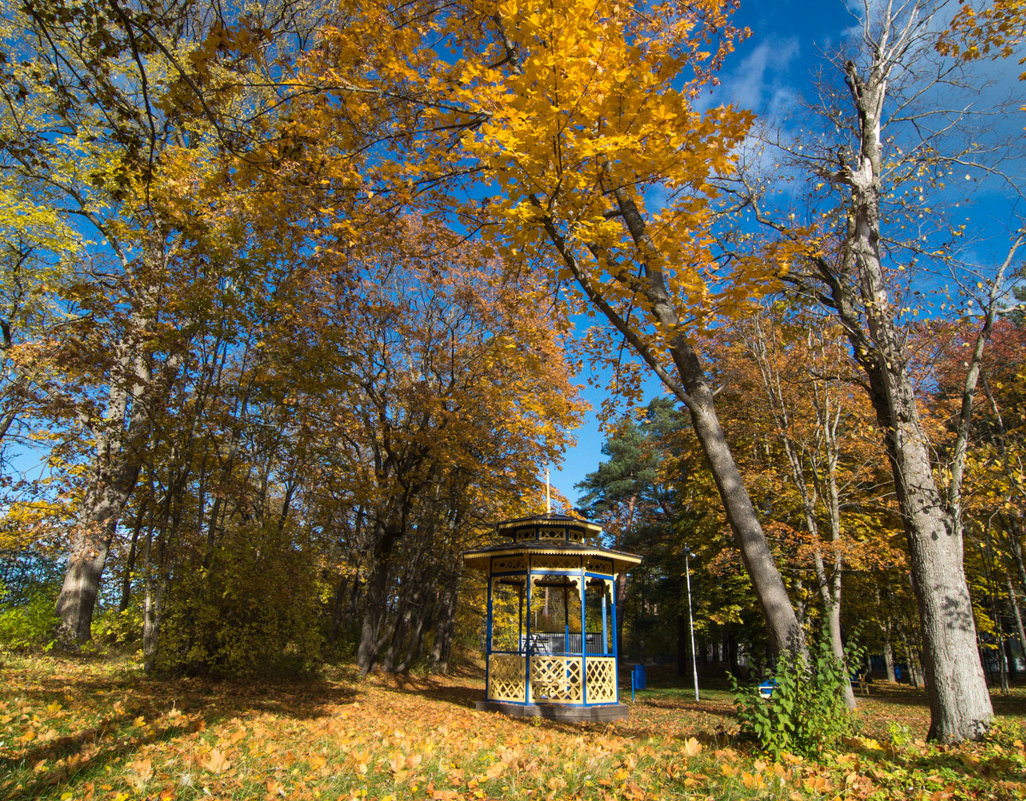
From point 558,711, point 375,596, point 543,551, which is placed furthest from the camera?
point 375,596

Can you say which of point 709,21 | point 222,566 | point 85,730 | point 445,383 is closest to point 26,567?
point 222,566

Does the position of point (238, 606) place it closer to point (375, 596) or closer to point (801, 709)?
point (375, 596)

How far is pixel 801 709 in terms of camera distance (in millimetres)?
4285

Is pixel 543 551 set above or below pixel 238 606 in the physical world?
above

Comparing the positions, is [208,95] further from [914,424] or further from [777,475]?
[777,475]

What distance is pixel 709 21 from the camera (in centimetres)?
589

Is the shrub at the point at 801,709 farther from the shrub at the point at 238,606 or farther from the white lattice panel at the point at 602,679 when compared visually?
the shrub at the point at 238,606

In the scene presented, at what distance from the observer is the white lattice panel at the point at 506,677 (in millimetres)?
11008

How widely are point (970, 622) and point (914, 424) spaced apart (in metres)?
1.78

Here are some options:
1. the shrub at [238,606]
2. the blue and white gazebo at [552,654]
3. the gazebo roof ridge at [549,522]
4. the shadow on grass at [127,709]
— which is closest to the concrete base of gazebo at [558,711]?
the blue and white gazebo at [552,654]

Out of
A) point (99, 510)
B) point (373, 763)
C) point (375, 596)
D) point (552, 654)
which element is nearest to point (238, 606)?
point (99, 510)

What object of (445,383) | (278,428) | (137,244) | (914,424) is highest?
(137,244)

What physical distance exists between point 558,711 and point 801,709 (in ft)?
23.6

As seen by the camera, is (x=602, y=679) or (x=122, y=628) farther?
(x=602, y=679)
